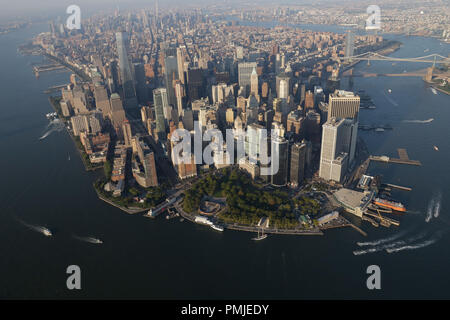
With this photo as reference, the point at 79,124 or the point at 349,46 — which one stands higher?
the point at 349,46

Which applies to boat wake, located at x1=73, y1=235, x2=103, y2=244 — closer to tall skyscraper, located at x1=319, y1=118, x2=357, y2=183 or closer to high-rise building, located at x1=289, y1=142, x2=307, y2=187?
high-rise building, located at x1=289, y1=142, x2=307, y2=187

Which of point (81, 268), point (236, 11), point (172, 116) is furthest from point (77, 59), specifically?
point (236, 11)

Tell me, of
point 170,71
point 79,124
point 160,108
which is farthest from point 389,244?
point 170,71

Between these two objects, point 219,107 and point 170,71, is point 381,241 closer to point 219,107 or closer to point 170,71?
point 219,107

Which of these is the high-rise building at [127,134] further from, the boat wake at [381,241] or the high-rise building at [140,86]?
the boat wake at [381,241]

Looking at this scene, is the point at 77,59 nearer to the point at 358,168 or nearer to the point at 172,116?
the point at 172,116

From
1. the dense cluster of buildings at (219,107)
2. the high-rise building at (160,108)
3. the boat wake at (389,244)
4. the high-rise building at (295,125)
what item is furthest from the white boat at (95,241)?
the high-rise building at (295,125)

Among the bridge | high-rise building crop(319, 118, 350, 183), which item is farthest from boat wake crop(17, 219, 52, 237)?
the bridge
